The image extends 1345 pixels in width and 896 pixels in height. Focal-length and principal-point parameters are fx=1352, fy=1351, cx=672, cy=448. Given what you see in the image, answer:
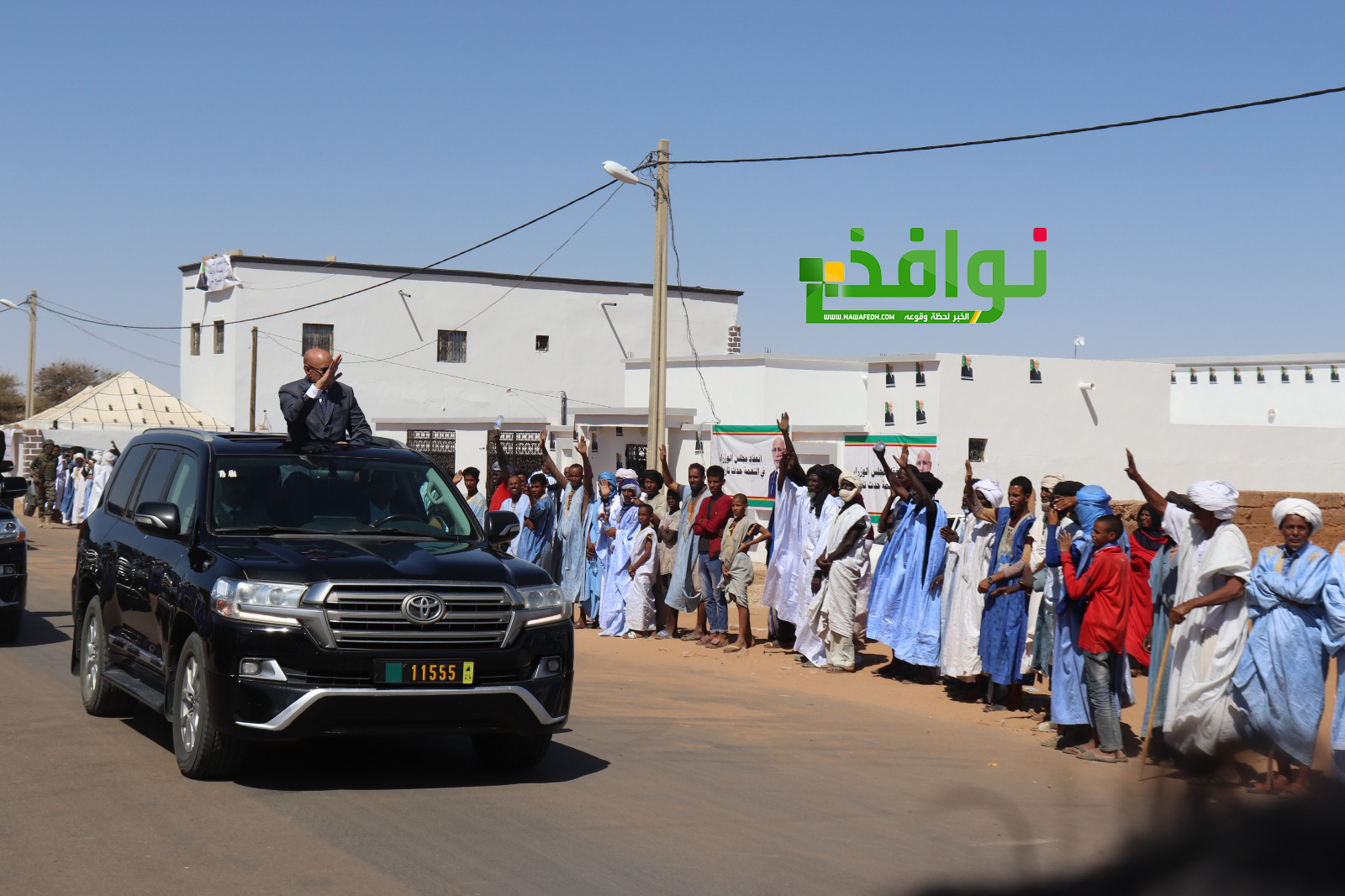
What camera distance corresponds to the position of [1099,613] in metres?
9.27

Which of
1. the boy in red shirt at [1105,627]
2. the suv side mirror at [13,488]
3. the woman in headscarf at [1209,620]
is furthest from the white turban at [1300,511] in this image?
the suv side mirror at [13,488]

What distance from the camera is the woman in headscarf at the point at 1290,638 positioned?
7953 mm

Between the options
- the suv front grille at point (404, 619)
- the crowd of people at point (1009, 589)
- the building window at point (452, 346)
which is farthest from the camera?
the building window at point (452, 346)

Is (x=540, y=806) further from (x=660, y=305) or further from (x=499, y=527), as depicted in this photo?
(x=660, y=305)

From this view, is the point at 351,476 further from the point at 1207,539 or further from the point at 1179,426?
the point at 1179,426

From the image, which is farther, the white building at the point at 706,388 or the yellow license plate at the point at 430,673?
the white building at the point at 706,388

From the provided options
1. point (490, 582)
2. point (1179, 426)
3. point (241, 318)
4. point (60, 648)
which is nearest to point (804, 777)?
point (490, 582)

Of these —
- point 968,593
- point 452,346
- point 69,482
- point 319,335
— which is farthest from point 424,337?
point 968,593

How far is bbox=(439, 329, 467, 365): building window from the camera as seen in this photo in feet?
170

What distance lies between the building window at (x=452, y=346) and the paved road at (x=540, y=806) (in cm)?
4135

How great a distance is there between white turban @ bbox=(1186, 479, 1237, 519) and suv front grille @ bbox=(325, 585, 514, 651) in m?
4.51

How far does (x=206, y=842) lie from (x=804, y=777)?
141 inches

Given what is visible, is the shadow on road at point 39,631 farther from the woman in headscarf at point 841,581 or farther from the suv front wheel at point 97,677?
the woman in headscarf at point 841,581

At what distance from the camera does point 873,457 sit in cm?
2525
